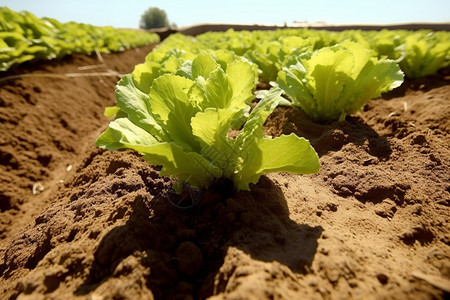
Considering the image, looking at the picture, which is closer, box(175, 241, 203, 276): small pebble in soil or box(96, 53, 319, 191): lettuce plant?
box(175, 241, 203, 276): small pebble in soil

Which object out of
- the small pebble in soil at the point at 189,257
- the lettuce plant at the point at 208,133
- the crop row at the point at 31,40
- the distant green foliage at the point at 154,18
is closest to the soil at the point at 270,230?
the small pebble in soil at the point at 189,257

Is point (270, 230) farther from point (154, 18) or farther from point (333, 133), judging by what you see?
point (154, 18)

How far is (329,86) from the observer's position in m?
2.03

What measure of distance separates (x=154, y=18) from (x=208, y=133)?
6363cm

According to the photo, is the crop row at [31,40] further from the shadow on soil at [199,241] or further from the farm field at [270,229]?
the shadow on soil at [199,241]

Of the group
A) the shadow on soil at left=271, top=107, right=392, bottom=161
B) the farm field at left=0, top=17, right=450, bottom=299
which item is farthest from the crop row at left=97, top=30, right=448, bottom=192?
the shadow on soil at left=271, top=107, right=392, bottom=161

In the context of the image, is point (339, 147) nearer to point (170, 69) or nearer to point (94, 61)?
point (170, 69)

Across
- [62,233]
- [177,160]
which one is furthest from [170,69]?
[62,233]

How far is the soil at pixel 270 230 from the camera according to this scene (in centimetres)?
92

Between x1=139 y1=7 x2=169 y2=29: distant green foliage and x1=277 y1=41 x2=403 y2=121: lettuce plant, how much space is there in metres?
62.1

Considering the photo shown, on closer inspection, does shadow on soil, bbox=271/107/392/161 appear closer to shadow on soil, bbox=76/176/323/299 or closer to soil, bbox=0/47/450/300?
soil, bbox=0/47/450/300

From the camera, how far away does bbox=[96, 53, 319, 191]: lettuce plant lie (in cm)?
115

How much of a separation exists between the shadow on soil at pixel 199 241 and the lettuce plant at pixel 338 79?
108 centimetres

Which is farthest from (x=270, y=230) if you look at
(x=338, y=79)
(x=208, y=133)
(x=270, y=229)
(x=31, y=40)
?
(x=31, y=40)
